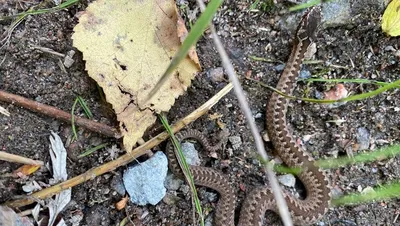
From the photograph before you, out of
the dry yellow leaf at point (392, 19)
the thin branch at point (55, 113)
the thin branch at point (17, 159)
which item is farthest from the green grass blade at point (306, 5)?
the thin branch at point (17, 159)

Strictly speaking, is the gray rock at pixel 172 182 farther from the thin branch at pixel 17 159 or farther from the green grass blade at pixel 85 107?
the thin branch at pixel 17 159

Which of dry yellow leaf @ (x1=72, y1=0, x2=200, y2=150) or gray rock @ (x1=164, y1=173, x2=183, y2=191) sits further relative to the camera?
gray rock @ (x1=164, y1=173, x2=183, y2=191)

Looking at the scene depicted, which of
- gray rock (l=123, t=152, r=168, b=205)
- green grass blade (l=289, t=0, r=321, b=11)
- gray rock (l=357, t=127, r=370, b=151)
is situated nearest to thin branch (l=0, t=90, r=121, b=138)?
gray rock (l=123, t=152, r=168, b=205)

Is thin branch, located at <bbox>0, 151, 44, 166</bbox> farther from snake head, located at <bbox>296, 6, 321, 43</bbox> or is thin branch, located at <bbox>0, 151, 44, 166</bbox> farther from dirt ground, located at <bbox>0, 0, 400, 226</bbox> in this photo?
snake head, located at <bbox>296, 6, 321, 43</bbox>

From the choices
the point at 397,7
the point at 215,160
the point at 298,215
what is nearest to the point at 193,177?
the point at 215,160

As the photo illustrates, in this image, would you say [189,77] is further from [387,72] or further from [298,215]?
[387,72]

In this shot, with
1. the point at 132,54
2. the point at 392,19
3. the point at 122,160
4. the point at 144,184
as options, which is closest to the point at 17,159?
the point at 122,160
